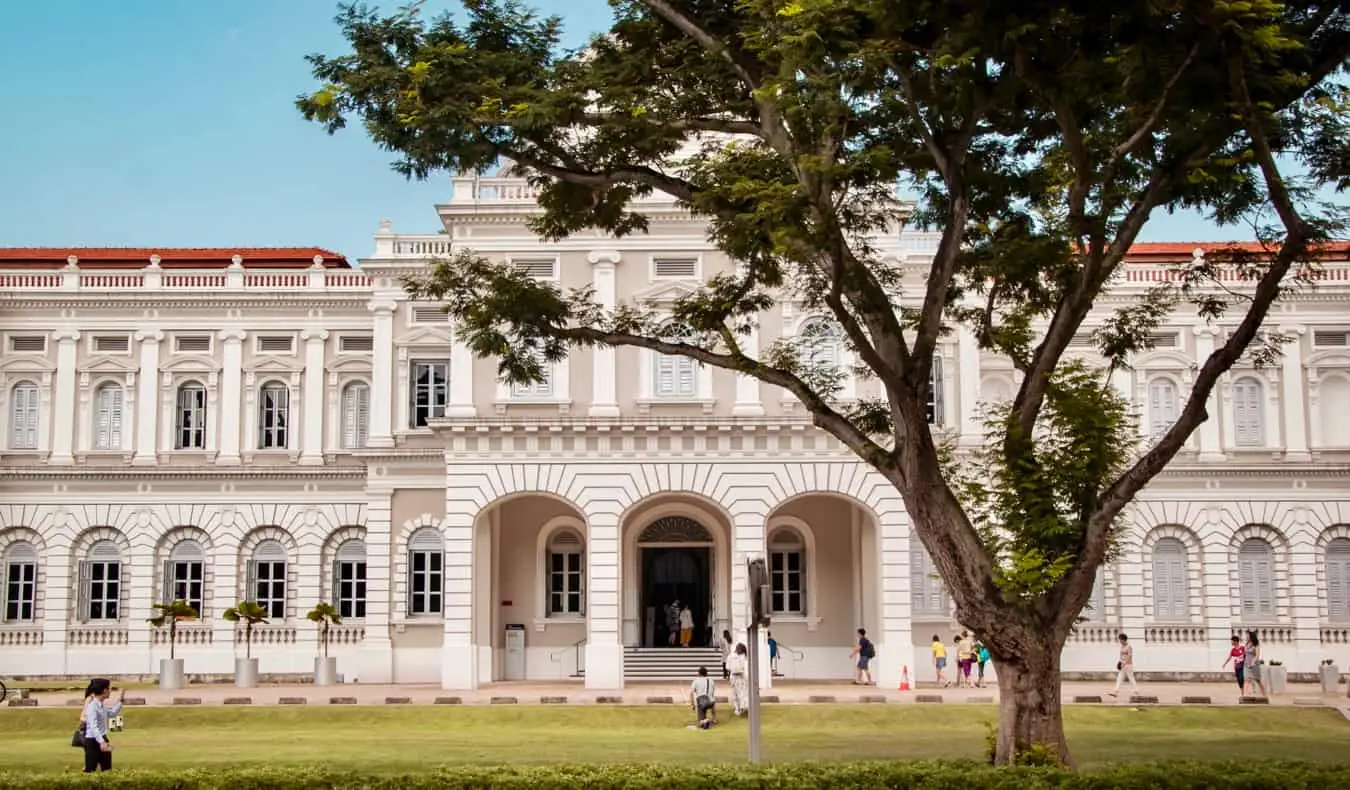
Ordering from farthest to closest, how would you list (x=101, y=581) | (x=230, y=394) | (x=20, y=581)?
(x=230, y=394) < (x=101, y=581) < (x=20, y=581)

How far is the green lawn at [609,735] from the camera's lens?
789 inches

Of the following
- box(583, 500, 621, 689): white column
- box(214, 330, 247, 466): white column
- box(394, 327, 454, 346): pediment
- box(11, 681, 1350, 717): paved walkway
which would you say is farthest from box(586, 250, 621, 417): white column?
box(214, 330, 247, 466): white column

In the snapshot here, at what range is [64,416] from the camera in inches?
1485

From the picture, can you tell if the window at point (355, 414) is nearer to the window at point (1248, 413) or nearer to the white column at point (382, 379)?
the white column at point (382, 379)

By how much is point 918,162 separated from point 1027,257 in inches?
65.8

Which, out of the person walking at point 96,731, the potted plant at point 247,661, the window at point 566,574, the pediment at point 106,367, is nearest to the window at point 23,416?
the pediment at point 106,367

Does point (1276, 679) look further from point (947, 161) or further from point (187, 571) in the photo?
point (187, 571)

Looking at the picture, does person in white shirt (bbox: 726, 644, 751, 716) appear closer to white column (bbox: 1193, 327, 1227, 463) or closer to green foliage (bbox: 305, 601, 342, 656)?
green foliage (bbox: 305, 601, 342, 656)

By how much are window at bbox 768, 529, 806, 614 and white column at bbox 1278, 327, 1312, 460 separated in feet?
40.0

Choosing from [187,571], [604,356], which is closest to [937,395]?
[604,356]

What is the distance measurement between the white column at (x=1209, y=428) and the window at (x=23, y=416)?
2882 centimetres

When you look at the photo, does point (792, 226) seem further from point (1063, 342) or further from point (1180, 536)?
point (1180, 536)

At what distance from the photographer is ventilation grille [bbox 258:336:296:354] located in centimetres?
3819

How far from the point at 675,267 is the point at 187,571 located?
14813 mm
